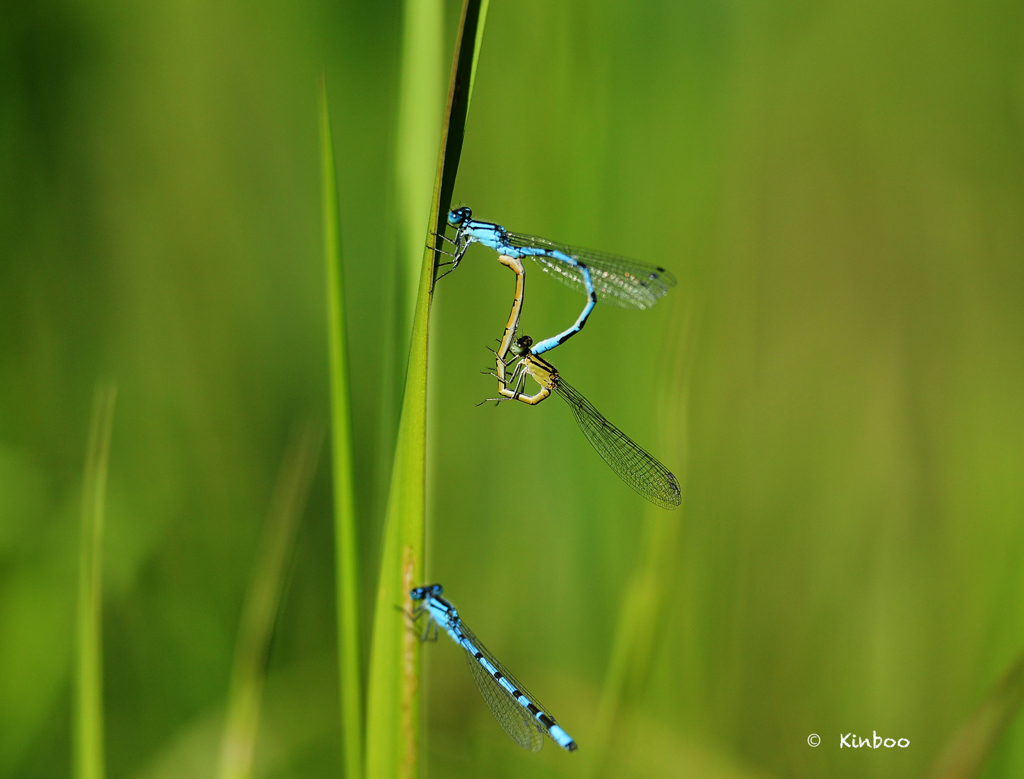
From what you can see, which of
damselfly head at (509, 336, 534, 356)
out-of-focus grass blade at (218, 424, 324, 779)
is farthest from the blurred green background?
out-of-focus grass blade at (218, 424, 324, 779)

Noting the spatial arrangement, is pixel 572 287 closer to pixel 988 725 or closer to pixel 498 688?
pixel 498 688

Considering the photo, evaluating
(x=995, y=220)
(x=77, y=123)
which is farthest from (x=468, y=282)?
(x=995, y=220)

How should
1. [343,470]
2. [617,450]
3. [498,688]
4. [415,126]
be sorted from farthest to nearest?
[617,450] < [498,688] < [415,126] < [343,470]

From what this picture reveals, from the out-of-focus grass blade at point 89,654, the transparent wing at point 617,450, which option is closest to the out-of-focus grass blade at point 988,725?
the transparent wing at point 617,450

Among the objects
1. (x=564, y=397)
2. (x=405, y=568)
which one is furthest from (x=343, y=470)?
(x=564, y=397)

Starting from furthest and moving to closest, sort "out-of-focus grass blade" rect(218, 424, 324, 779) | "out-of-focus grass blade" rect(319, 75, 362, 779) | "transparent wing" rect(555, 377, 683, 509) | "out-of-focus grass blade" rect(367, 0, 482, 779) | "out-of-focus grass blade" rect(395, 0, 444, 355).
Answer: "transparent wing" rect(555, 377, 683, 509) < "out-of-focus grass blade" rect(218, 424, 324, 779) < "out-of-focus grass blade" rect(395, 0, 444, 355) < "out-of-focus grass blade" rect(319, 75, 362, 779) < "out-of-focus grass blade" rect(367, 0, 482, 779)

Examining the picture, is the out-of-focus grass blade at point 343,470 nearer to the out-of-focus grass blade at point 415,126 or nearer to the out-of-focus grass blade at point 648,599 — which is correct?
the out-of-focus grass blade at point 415,126

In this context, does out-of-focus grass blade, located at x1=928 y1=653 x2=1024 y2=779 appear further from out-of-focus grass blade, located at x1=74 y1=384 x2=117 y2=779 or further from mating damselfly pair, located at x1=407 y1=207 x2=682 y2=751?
out-of-focus grass blade, located at x1=74 y1=384 x2=117 y2=779
